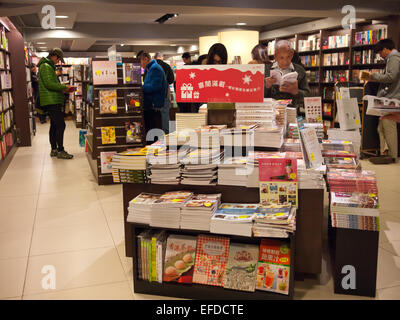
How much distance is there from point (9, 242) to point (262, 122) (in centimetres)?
216

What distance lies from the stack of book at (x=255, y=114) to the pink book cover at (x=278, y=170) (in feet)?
1.80

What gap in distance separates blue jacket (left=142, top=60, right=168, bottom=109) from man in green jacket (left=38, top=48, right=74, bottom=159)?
170 cm

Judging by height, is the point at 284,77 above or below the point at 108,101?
above

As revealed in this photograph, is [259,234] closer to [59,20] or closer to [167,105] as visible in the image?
[167,105]

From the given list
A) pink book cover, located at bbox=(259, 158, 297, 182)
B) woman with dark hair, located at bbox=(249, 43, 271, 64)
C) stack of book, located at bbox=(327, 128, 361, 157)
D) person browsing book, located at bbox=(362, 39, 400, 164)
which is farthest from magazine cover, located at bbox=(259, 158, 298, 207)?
person browsing book, located at bbox=(362, 39, 400, 164)

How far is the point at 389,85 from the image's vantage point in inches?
248

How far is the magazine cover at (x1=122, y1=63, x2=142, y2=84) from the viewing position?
4934mm

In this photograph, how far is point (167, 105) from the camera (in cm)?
582

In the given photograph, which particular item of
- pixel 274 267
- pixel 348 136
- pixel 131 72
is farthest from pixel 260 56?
pixel 274 267

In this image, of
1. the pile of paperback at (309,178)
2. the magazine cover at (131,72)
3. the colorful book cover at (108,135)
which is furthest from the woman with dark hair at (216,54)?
the pile of paperback at (309,178)

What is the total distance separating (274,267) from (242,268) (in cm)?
18

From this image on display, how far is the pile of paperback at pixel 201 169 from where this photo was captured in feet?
8.09

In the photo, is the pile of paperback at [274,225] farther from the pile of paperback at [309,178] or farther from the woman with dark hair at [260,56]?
the woman with dark hair at [260,56]

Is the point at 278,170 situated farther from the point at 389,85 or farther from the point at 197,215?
the point at 389,85
